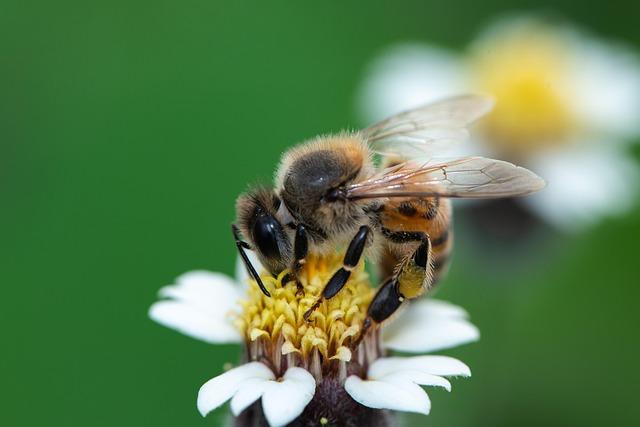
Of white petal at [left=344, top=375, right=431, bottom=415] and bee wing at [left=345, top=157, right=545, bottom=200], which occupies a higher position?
bee wing at [left=345, top=157, right=545, bottom=200]

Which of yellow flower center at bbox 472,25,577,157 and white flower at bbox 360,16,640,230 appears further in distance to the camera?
yellow flower center at bbox 472,25,577,157

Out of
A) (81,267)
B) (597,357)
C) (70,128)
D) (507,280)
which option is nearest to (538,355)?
(597,357)

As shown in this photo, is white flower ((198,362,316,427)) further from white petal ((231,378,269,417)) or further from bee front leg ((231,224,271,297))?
bee front leg ((231,224,271,297))

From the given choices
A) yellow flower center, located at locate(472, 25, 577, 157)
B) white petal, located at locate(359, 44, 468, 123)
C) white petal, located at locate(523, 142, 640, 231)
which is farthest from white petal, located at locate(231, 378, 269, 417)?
white petal, located at locate(359, 44, 468, 123)

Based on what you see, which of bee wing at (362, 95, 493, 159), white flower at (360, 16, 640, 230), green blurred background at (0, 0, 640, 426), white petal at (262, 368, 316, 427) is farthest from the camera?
white flower at (360, 16, 640, 230)

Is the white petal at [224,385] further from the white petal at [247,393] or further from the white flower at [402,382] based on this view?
the white flower at [402,382]

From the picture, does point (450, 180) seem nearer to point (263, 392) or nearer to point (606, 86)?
point (263, 392)

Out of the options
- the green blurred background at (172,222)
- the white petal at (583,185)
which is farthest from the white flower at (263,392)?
the white petal at (583,185)
